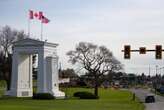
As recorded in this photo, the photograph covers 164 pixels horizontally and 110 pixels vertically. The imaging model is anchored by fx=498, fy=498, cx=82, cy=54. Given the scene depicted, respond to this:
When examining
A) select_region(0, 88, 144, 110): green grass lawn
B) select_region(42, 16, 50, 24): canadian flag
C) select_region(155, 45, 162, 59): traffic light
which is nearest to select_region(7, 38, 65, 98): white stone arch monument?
select_region(42, 16, 50, 24): canadian flag

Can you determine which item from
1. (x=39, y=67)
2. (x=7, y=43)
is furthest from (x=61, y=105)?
(x=7, y=43)

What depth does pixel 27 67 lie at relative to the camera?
233ft

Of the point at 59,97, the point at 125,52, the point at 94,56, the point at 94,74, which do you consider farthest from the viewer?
the point at 94,56

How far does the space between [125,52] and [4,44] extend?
68896mm

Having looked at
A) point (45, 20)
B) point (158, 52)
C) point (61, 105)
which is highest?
point (45, 20)

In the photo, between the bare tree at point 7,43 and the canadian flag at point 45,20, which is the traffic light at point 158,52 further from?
the bare tree at point 7,43

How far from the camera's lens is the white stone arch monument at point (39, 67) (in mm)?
68812

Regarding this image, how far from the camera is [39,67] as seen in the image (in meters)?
69.2

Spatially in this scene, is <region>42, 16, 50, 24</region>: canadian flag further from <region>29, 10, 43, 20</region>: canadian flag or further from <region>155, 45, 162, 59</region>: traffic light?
<region>155, 45, 162, 59</region>: traffic light

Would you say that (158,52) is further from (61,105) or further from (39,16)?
(39,16)

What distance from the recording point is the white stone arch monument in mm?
68812

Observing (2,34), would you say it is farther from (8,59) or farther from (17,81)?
(17,81)

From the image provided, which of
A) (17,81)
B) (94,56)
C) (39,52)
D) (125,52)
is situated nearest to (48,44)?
(39,52)

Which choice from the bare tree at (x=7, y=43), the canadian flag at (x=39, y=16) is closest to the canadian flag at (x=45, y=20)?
the canadian flag at (x=39, y=16)
